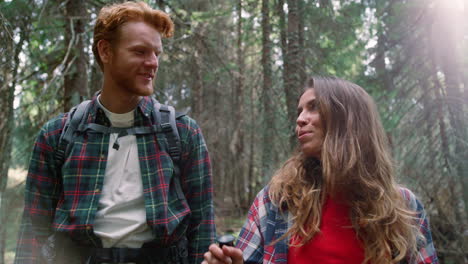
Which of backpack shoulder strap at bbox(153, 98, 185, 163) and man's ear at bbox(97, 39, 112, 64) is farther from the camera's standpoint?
man's ear at bbox(97, 39, 112, 64)

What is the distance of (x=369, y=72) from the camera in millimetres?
9164

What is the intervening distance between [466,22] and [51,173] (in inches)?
248

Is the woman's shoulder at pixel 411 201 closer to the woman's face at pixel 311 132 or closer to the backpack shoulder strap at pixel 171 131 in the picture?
the woman's face at pixel 311 132

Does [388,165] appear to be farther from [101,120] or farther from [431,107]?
[431,107]

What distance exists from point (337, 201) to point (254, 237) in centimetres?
60

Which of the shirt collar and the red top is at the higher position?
the shirt collar

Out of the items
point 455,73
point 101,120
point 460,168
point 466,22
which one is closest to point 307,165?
point 101,120

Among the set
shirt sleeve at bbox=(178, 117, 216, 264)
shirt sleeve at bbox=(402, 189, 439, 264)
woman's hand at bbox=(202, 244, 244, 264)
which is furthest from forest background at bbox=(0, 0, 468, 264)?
shirt sleeve at bbox=(402, 189, 439, 264)

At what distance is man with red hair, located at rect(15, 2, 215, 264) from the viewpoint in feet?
7.01

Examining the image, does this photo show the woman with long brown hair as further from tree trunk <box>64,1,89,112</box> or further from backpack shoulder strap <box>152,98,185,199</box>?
tree trunk <box>64,1,89,112</box>

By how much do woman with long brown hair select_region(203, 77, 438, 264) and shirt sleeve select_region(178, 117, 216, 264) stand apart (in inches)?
9.9

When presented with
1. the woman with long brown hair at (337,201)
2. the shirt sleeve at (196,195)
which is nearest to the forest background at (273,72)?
the shirt sleeve at (196,195)

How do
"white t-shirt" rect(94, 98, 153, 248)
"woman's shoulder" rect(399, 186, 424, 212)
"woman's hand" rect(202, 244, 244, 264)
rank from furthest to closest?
1. "woman's shoulder" rect(399, 186, 424, 212)
2. "white t-shirt" rect(94, 98, 153, 248)
3. "woman's hand" rect(202, 244, 244, 264)

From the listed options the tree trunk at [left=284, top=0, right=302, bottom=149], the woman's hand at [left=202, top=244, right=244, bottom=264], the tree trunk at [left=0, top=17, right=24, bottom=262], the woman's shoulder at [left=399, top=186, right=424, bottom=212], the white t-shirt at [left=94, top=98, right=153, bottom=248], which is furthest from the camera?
the tree trunk at [left=284, top=0, right=302, bottom=149]
